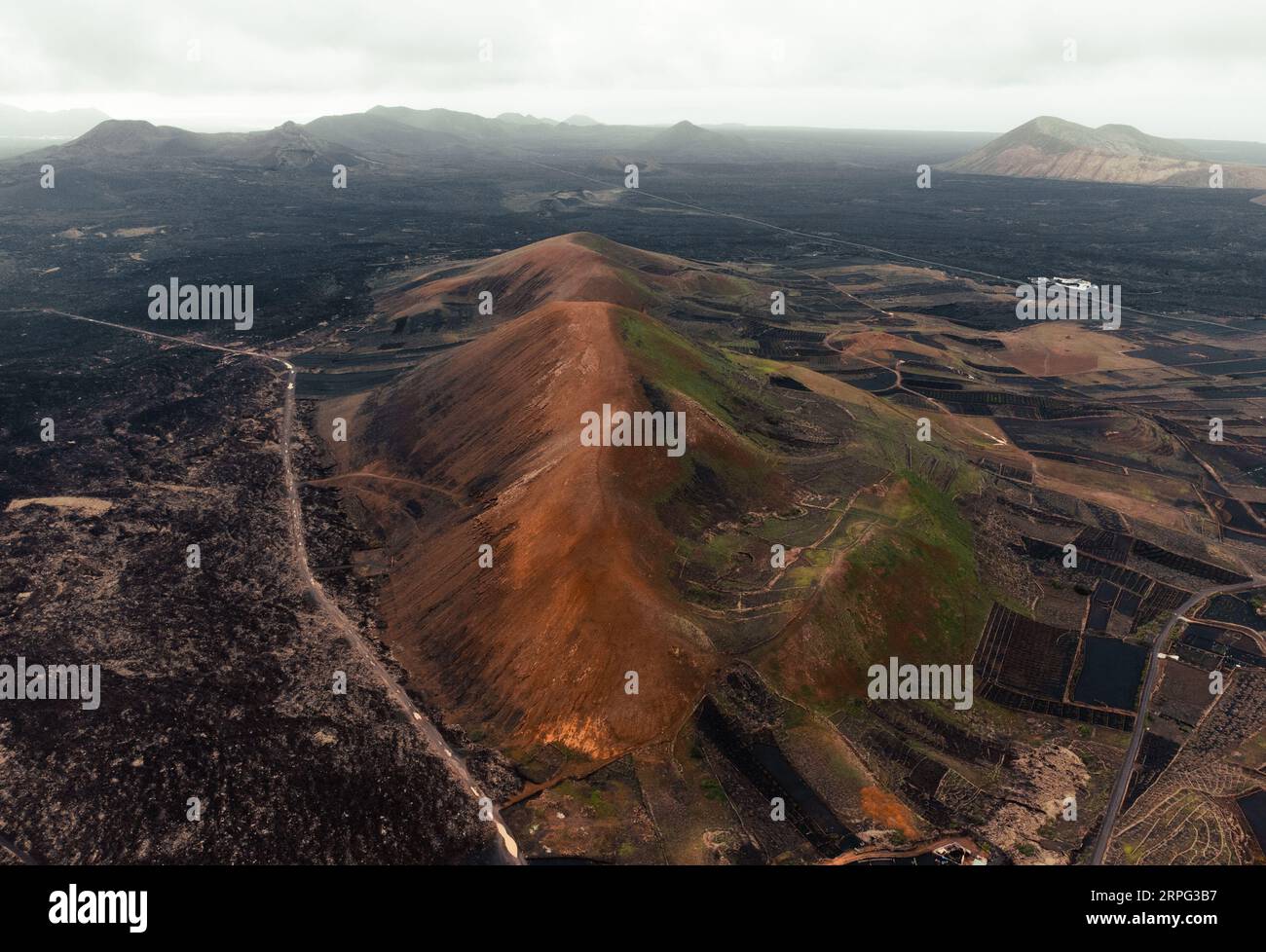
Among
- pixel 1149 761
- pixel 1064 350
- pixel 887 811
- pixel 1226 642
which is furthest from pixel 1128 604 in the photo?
pixel 1064 350

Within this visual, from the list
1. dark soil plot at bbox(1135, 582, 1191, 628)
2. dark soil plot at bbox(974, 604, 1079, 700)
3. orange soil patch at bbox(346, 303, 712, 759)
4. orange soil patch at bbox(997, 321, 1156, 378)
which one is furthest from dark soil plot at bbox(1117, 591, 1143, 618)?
orange soil patch at bbox(997, 321, 1156, 378)

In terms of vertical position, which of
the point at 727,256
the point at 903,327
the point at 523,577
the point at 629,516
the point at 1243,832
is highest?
the point at 727,256

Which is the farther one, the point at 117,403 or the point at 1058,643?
the point at 117,403

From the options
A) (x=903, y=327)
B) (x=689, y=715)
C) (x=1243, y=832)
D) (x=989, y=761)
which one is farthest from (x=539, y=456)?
(x=903, y=327)

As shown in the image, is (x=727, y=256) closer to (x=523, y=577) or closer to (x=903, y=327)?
(x=903, y=327)

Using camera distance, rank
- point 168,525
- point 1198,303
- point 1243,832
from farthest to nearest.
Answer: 1. point 1198,303
2. point 168,525
3. point 1243,832

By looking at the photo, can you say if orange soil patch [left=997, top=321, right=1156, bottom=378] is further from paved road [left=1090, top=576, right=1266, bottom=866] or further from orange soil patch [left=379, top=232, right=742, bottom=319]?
paved road [left=1090, top=576, right=1266, bottom=866]

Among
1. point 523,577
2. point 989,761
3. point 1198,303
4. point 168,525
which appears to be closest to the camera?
point 989,761

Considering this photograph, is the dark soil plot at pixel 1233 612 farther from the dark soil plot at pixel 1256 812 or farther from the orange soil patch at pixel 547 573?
the orange soil patch at pixel 547 573
